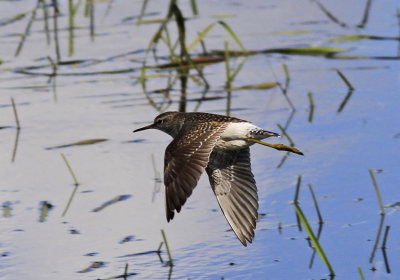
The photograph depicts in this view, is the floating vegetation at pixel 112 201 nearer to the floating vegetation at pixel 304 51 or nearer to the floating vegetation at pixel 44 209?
the floating vegetation at pixel 44 209

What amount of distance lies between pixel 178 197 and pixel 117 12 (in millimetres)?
6828

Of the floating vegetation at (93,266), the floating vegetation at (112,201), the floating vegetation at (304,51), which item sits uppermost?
the floating vegetation at (93,266)

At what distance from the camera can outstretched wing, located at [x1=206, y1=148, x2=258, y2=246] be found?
5.96 m

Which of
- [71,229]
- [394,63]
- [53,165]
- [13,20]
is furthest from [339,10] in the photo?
[71,229]

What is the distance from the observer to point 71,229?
20.6 feet

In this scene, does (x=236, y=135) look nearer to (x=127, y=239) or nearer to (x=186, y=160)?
(x=186, y=160)

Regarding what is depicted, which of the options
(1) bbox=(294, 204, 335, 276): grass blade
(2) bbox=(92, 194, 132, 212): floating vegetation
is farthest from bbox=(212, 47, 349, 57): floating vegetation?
(1) bbox=(294, 204, 335, 276): grass blade

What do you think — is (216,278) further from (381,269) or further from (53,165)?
(53,165)

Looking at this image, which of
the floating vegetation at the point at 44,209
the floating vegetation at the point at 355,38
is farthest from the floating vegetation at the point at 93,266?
the floating vegetation at the point at 355,38

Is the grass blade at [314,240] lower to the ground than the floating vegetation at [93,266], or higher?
higher

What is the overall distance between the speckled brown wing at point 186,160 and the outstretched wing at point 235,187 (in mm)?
418

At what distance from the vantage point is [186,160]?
17.6 ft

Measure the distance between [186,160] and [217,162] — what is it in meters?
0.93

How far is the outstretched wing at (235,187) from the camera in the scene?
5.96m
